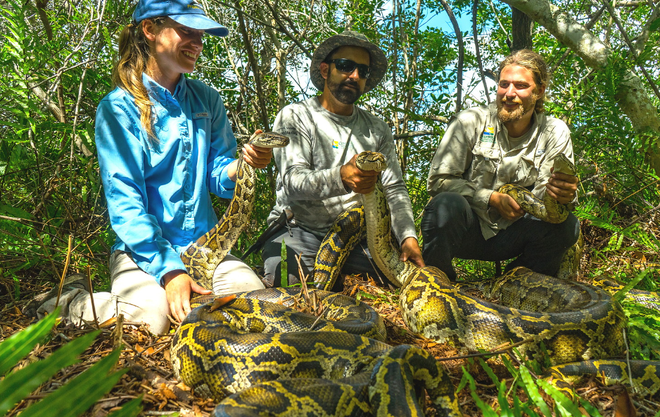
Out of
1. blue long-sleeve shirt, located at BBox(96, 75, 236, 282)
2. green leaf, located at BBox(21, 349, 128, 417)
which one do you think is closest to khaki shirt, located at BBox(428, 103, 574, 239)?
blue long-sleeve shirt, located at BBox(96, 75, 236, 282)

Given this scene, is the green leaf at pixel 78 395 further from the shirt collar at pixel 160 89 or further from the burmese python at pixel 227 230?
the shirt collar at pixel 160 89

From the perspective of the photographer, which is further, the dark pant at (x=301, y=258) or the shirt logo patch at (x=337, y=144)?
the shirt logo patch at (x=337, y=144)

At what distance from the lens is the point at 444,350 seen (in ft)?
11.5

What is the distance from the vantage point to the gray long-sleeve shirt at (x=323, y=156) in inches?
204

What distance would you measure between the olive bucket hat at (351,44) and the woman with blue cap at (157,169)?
1.71 meters

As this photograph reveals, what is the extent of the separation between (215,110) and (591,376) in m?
4.08

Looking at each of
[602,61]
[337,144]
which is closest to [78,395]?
[337,144]

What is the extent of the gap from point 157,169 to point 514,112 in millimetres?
4072

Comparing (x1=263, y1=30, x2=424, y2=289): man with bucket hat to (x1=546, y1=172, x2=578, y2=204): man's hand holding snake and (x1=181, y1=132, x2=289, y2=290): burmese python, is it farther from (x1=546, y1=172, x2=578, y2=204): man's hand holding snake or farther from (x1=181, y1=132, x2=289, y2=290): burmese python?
(x1=546, y1=172, x2=578, y2=204): man's hand holding snake

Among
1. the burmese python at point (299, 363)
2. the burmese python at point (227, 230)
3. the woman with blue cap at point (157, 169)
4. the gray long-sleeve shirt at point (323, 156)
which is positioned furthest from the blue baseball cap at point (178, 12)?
the burmese python at point (299, 363)

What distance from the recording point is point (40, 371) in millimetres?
1013

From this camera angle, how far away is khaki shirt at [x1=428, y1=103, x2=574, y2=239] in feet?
17.2

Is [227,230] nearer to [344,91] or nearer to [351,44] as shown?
[344,91]

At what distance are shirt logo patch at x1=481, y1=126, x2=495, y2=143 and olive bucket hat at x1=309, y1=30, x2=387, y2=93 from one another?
1.65 meters
